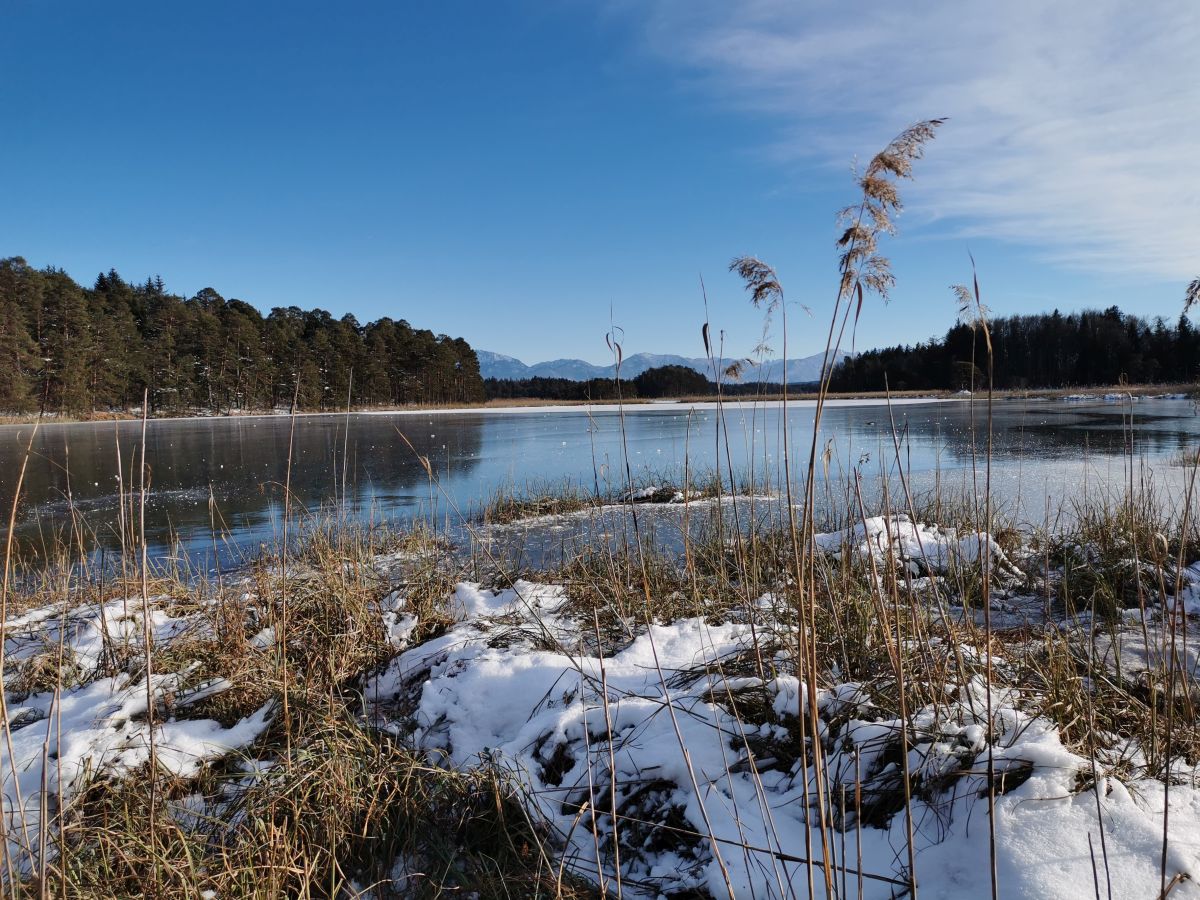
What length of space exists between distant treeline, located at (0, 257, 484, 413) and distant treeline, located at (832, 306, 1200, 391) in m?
36.4

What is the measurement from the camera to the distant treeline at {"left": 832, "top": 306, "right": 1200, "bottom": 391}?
5256cm

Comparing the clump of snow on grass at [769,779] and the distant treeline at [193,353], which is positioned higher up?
the distant treeline at [193,353]

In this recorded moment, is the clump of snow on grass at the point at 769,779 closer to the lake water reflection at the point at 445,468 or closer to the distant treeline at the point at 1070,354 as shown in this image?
the lake water reflection at the point at 445,468

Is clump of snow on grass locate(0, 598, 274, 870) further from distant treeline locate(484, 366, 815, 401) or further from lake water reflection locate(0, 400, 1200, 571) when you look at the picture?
distant treeline locate(484, 366, 815, 401)

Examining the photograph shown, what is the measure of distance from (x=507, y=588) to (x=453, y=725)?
181 cm

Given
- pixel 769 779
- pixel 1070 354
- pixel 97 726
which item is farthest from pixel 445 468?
pixel 1070 354

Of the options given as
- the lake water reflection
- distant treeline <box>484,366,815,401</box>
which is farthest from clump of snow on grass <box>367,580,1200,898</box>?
distant treeline <box>484,366,815,401</box>

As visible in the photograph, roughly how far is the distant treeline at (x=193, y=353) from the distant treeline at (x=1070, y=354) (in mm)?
36436

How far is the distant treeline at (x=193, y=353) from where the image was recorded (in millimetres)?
30359

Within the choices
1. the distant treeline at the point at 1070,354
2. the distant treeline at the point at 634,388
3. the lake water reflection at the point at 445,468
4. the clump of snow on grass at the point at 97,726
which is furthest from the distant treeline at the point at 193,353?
the distant treeline at the point at 1070,354

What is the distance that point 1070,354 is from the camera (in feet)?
194

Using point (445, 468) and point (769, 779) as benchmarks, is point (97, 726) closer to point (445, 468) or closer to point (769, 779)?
point (769, 779)

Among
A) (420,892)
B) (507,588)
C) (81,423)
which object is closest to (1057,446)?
(507,588)

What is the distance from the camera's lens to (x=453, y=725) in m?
2.53
